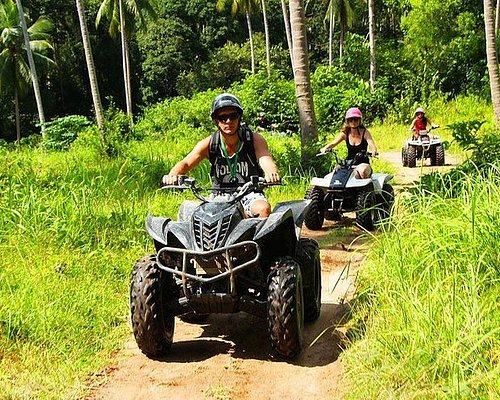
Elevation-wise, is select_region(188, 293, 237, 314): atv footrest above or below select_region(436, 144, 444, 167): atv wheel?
above

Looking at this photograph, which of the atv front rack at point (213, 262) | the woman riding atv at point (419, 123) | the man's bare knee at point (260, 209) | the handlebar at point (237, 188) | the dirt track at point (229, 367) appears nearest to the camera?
the dirt track at point (229, 367)

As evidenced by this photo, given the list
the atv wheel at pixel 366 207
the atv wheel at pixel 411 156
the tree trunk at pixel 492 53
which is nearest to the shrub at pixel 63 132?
the atv wheel at pixel 411 156

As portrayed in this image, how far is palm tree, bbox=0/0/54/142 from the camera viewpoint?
34938 millimetres

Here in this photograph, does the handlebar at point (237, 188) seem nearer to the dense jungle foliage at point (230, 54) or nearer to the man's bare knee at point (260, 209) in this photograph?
the man's bare knee at point (260, 209)

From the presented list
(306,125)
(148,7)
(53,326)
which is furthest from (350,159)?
(148,7)

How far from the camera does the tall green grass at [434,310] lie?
3.30 meters

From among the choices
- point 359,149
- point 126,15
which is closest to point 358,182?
point 359,149

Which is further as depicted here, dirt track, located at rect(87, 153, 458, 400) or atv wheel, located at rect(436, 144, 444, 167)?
atv wheel, located at rect(436, 144, 444, 167)

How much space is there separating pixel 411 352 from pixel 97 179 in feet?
19.1

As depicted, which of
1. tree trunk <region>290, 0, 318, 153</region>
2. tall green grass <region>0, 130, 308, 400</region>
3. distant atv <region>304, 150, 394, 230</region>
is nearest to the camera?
tall green grass <region>0, 130, 308, 400</region>

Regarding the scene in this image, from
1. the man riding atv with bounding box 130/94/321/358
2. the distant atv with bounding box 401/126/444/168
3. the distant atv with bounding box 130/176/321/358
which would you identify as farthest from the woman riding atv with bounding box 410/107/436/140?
the distant atv with bounding box 130/176/321/358

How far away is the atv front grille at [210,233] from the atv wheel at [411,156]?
10721mm

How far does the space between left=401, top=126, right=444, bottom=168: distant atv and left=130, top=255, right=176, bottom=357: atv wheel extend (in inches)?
424

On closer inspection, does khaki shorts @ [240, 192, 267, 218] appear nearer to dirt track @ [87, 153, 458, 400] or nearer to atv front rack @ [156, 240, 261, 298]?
atv front rack @ [156, 240, 261, 298]
